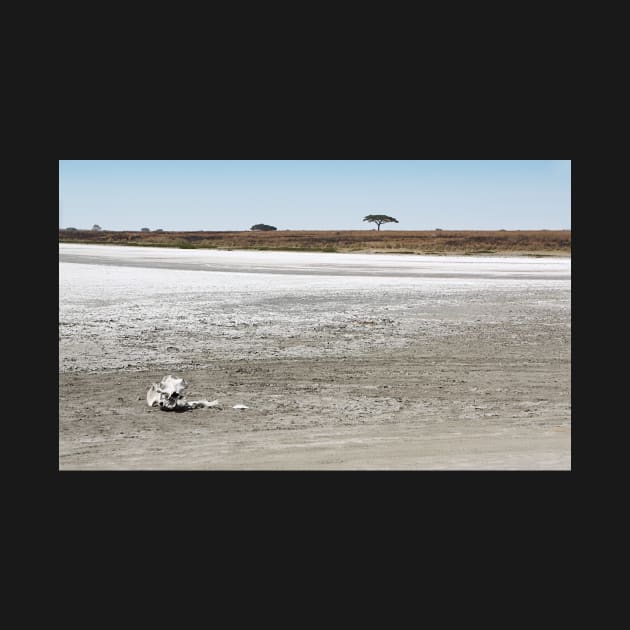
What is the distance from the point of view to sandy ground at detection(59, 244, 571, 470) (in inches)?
315

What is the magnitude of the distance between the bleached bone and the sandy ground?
5.5 inches

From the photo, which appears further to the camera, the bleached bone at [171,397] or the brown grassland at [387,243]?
the brown grassland at [387,243]

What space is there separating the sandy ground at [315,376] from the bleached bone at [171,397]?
14 centimetres

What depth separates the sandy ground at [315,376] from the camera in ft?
26.3

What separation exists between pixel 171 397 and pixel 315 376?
2745 mm

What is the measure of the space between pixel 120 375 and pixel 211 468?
4.40 metres

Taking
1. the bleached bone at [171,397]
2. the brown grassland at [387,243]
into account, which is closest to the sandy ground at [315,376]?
the bleached bone at [171,397]

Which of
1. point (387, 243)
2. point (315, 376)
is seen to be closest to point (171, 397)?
point (315, 376)

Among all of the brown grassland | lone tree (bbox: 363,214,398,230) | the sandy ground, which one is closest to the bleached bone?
the sandy ground

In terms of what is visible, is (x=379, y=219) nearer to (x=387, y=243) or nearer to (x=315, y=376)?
(x=387, y=243)

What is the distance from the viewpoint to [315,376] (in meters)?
11.5

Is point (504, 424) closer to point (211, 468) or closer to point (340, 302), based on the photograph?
point (211, 468)

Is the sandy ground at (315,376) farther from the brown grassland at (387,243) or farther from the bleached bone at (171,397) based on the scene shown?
the brown grassland at (387,243)
